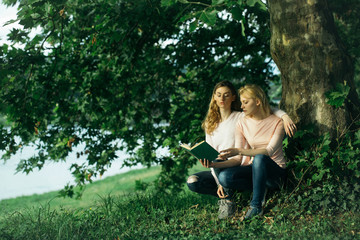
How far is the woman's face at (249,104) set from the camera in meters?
4.54

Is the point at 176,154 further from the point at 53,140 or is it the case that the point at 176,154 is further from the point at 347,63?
the point at 347,63

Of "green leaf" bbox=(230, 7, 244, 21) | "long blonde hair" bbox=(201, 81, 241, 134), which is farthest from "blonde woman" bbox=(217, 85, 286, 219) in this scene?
"green leaf" bbox=(230, 7, 244, 21)

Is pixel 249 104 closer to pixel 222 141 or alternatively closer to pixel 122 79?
pixel 222 141

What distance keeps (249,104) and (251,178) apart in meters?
0.89

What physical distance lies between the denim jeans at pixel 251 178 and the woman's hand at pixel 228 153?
0.73 ft

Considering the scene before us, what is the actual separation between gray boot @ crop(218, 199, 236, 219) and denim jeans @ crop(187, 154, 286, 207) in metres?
0.09

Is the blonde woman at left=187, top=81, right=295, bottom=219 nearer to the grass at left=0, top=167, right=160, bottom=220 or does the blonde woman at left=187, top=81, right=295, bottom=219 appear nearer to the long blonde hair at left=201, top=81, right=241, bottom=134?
the long blonde hair at left=201, top=81, right=241, bottom=134

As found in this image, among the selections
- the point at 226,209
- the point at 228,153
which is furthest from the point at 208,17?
the point at 226,209

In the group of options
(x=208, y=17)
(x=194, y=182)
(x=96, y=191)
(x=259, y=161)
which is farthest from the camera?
(x=96, y=191)

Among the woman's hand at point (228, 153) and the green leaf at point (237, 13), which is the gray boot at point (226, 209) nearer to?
the woman's hand at point (228, 153)

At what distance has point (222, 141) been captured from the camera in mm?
4758

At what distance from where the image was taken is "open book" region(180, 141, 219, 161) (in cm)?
405

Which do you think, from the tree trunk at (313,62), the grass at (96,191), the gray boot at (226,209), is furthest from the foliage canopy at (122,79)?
the grass at (96,191)

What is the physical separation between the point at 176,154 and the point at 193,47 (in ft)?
7.04
